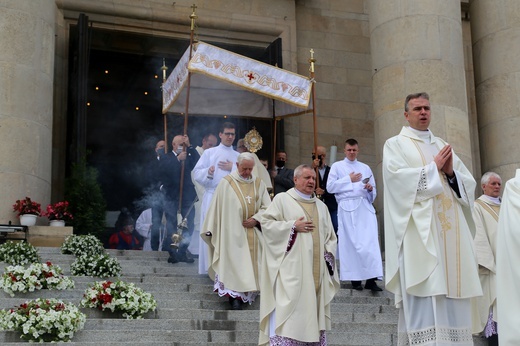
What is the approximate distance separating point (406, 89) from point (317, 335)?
6575mm

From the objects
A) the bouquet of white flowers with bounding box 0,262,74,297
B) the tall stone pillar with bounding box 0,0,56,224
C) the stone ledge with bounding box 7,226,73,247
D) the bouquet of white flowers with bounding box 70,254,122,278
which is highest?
the tall stone pillar with bounding box 0,0,56,224

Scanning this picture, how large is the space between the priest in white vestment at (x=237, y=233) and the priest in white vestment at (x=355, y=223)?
5.47 feet

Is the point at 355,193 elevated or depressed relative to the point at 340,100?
depressed

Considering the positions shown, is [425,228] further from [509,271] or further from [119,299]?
[119,299]

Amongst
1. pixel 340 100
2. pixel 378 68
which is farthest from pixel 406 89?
pixel 340 100

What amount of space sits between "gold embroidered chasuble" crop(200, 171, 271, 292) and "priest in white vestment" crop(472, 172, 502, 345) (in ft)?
8.44

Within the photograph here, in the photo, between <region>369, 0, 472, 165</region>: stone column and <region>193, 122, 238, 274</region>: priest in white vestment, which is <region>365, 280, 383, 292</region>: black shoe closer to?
<region>193, 122, 238, 274</region>: priest in white vestment

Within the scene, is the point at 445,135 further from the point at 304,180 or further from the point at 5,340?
the point at 5,340

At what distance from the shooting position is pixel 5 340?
899 cm

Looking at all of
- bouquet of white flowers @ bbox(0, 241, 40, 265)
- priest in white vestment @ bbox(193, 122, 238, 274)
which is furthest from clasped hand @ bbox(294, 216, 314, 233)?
bouquet of white flowers @ bbox(0, 241, 40, 265)

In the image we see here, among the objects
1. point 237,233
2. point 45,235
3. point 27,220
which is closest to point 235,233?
point 237,233

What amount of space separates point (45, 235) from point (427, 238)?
23.1 ft

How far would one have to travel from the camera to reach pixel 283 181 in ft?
43.1

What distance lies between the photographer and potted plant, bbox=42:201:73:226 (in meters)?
13.4
